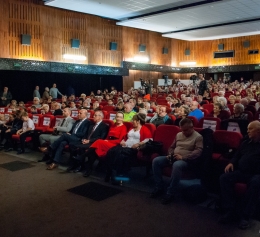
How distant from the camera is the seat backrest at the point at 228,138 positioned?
3711mm

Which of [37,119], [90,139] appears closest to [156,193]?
[90,139]

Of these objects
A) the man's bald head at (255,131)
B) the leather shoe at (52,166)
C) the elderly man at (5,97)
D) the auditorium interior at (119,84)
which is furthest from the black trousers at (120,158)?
the elderly man at (5,97)

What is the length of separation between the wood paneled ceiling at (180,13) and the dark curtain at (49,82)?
3.09 m

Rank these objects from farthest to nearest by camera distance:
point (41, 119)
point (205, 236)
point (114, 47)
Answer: point (114, 47)
point (41, 119)
point (205, 236)

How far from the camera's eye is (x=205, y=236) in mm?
2660

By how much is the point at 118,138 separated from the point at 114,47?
466 inches

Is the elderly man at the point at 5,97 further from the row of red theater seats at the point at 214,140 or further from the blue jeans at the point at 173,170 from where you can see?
the blue jeans at the point at 173,170

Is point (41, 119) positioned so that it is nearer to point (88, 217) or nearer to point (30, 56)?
point (88, 217)

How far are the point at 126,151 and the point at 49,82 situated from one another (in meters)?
10.3

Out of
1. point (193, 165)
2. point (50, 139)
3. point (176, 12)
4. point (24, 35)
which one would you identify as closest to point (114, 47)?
point (176, 12)

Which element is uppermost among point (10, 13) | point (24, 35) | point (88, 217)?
point (10, 13)

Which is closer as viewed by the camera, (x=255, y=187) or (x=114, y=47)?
(x=255, y=187)

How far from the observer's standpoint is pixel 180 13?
12.9 meters

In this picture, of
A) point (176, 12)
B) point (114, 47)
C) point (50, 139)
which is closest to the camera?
point (50, 139)
